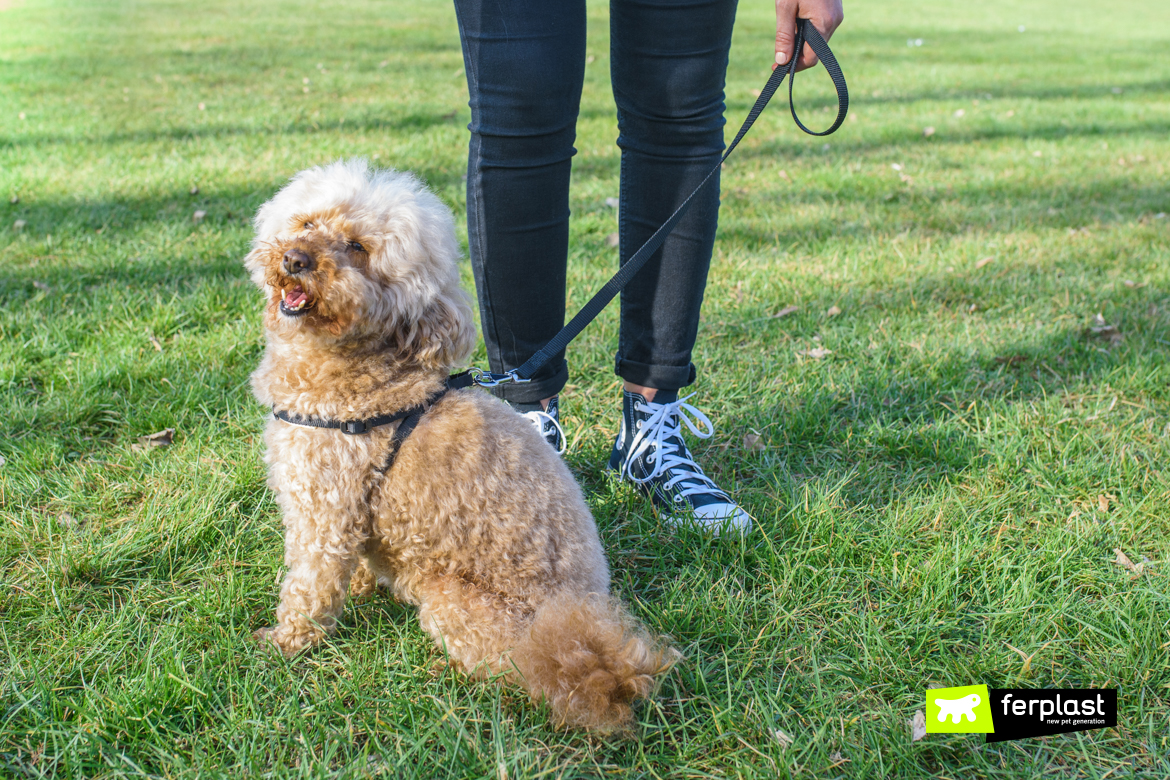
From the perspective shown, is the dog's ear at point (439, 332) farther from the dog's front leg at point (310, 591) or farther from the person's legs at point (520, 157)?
the dog's front leg at point (310, 591)

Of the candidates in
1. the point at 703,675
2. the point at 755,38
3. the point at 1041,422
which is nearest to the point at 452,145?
the point at 1041,422

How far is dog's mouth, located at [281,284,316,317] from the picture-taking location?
5.71 ft

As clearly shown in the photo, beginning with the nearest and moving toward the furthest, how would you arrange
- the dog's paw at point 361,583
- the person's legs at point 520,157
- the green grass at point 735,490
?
the green grass at point 735,490 → the person's legs at point 520,157 → the dog's paw at point 361,583

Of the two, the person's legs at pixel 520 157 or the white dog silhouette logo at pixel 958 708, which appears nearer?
the white dog silhouette logo at pixel 958 708

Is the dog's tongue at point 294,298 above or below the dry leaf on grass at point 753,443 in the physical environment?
above

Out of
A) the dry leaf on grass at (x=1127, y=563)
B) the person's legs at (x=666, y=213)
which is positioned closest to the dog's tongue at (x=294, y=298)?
the person's legs at (x=666, y=213)

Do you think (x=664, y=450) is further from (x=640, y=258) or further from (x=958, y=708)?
(x=958, y=708)

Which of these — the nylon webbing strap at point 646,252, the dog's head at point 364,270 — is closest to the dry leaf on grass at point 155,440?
the dog's head at point 364,270

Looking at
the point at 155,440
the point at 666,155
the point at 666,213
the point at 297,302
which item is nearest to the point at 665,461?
the point at 666,213

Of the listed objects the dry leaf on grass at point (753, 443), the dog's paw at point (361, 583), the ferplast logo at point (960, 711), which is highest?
the dry leaf on grass at point (753, 443)

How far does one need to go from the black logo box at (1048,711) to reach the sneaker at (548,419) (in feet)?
4.48

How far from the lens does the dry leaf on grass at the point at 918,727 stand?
1.71m

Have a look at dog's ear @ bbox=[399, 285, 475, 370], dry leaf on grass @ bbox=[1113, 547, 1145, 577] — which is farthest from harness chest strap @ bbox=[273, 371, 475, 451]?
dry leaf on grass @ bbox=[1113, 547, 1145, 577]

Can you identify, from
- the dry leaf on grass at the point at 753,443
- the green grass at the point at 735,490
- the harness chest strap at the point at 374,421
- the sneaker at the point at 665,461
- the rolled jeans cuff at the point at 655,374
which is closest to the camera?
the green grass at the point at 735,490
